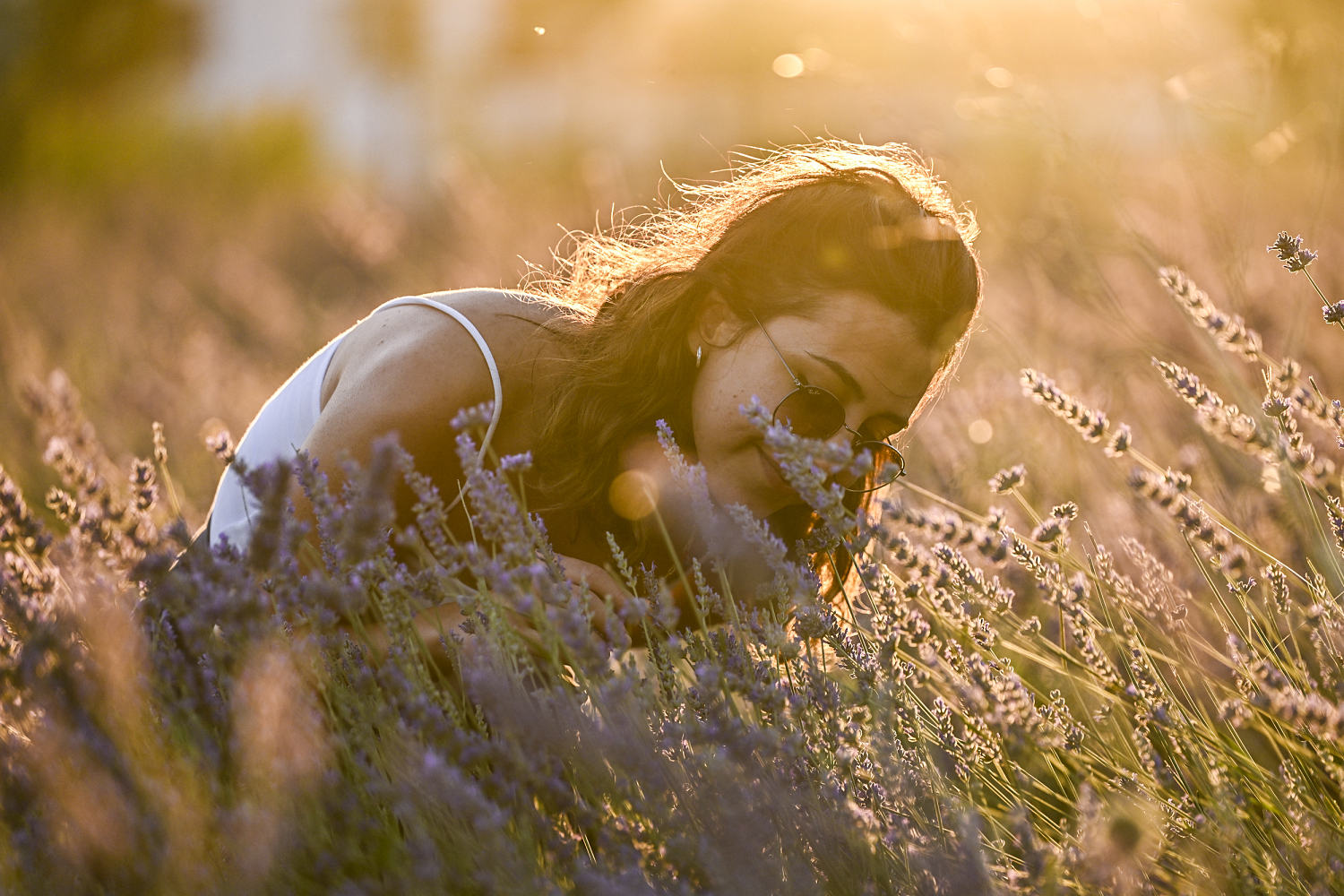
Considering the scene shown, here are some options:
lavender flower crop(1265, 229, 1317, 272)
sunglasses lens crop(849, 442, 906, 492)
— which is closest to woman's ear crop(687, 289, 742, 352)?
sunglasses lens crop(849, 442, 906, 492)

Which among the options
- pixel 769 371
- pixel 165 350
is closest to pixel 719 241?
pixel 769 371

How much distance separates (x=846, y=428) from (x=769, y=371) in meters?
0.19

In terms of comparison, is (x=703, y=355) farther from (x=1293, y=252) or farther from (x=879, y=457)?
(x=1293, y=252)

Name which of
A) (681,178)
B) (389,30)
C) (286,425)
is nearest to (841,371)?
(286,425)

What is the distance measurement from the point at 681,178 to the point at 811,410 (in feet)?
24.0

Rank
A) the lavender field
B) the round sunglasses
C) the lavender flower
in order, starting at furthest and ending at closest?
the round sunglasses < the lavender flower < the lavender field

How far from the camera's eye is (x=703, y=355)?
2.17 meters

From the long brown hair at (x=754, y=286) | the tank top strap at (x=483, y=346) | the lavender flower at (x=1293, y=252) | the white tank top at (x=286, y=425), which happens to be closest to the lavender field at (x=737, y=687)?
the lavender flower at (x=1293, y=252)

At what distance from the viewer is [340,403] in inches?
83.1

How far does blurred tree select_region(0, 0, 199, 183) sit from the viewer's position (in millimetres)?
12602

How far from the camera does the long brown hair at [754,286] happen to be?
2078 millimetres

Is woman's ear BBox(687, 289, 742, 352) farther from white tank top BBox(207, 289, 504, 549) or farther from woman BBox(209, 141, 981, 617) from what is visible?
white tank top BBox(207, 289, 504, 549)

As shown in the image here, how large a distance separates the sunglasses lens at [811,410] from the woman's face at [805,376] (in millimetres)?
34

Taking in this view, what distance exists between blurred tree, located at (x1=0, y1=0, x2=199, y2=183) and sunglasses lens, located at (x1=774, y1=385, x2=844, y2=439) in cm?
1328
